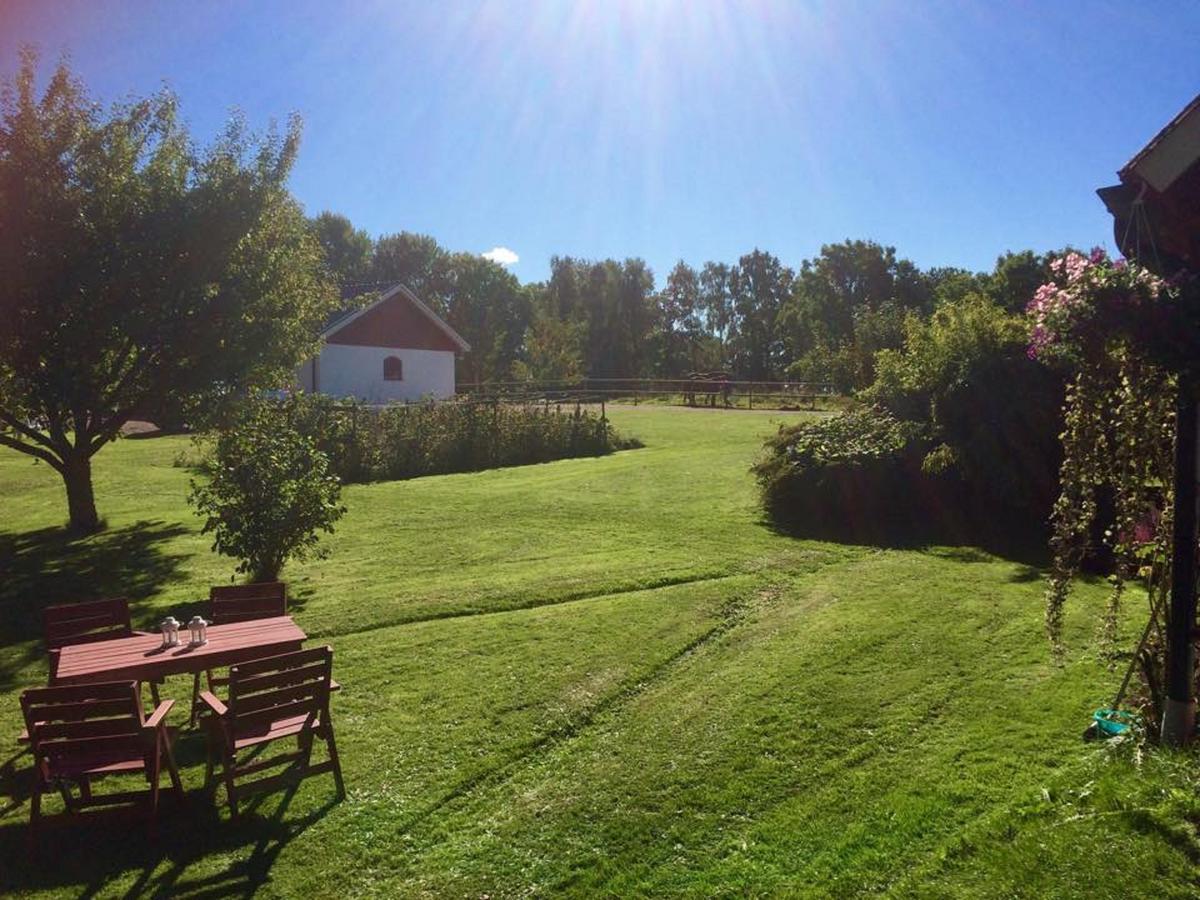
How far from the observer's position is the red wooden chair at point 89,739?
14.4ft

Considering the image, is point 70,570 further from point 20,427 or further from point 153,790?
point 153,790

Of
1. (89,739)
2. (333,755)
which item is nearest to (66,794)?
(89,739)

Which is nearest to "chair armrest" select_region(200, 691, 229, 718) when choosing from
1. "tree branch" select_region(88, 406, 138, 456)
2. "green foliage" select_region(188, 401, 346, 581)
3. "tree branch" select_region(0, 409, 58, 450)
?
"green foliage" select_region(188, 401, 346, 581)

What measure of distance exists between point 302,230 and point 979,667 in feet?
41.9

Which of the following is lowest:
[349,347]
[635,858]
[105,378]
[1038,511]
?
[635,858]

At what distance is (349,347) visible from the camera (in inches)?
1332

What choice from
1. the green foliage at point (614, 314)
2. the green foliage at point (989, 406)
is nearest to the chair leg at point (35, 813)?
the green foliage at point (989, 406)

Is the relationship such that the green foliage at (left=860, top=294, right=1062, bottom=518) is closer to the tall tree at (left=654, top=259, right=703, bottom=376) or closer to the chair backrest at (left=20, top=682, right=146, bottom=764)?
the chair backrest at (left=20, top=682, right=146, bottom=764)

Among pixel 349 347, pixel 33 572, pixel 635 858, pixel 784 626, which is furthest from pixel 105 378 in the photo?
pixel 349 347

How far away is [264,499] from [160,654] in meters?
4.39

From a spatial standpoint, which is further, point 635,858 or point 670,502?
point 670,502

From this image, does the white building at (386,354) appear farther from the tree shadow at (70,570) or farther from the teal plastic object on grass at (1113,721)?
the teal plastic object on grass at (1113,721)

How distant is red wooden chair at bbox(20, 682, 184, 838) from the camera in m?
4.38

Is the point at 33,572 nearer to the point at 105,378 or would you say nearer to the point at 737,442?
the point at 105,378
